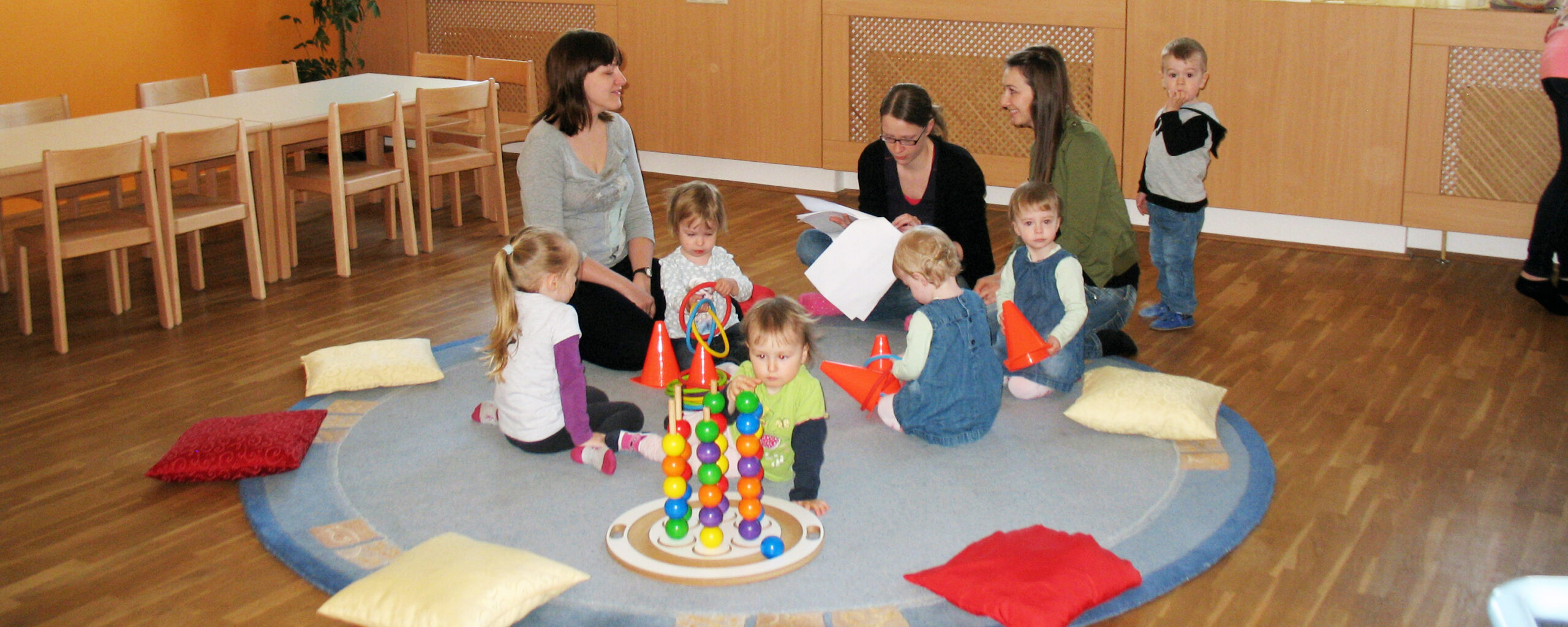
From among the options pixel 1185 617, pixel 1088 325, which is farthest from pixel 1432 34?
pixel 1185 617

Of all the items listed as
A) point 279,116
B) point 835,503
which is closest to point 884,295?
point 835,503

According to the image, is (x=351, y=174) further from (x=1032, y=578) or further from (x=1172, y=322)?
(x=1032, y=578)

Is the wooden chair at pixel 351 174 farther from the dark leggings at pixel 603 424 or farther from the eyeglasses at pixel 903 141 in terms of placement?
the eyeglasses at pixel 903 141

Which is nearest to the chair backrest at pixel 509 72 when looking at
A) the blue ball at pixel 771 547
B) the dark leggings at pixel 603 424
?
the dark leggings at pixel 603 424

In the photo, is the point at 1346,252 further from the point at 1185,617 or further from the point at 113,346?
the point at 113,346

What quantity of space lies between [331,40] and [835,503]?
641 cm

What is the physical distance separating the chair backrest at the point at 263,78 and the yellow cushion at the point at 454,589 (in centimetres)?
421

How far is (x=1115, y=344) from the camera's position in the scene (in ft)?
14.1

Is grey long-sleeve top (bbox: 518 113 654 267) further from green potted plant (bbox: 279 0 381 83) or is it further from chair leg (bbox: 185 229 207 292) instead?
green potted plant (bbox: 279 0 381 83)

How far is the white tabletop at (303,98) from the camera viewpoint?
17.7ft

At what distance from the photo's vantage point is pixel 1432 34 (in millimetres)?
5262

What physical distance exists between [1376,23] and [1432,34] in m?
0.21

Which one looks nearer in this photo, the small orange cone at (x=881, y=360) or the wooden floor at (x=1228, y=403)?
the wooden floor at (x=1228, y=403)

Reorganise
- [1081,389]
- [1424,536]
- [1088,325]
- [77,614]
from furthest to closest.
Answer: [1088,325], [1081,389], [1424,536], [77,614]
